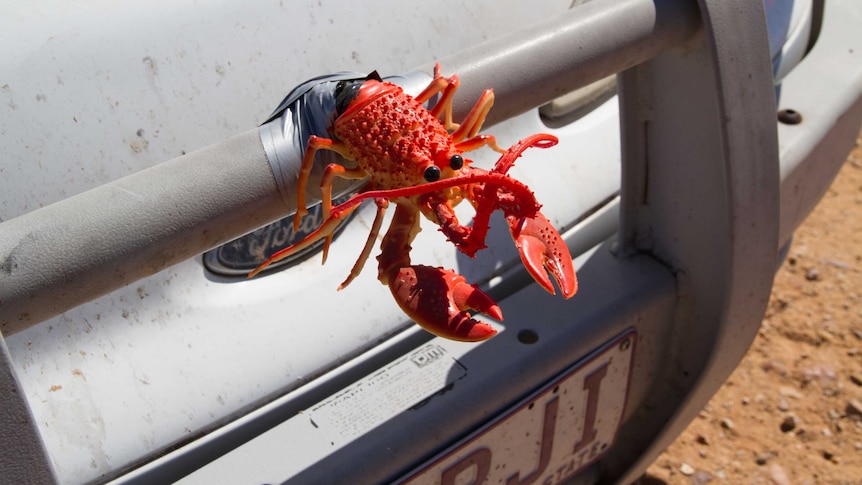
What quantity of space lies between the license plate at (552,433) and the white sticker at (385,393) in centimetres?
12

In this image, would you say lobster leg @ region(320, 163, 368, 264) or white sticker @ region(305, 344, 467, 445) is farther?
white sticker @ region(305, 344, 467, 445)

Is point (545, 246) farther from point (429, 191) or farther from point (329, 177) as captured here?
point (329, 177)

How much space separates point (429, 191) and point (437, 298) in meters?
0.15

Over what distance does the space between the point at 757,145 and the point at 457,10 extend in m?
0.68

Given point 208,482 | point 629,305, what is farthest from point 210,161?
point 629,305

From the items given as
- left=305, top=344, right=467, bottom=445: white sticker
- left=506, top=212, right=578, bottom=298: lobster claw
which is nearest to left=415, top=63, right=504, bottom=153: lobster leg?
left=506, top=212, right=578, bottom=298: lobster claw

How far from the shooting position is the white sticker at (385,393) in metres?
1.57

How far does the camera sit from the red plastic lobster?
3.78ft

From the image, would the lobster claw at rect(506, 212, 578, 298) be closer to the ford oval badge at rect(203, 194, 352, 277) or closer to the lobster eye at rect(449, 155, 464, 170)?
the lobster eye at rect(449, 155, 464, 170)

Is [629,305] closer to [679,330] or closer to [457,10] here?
[679,330]

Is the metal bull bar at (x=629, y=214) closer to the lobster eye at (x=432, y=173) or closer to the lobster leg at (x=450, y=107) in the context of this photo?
the lobster leg at (x=450, y=107)

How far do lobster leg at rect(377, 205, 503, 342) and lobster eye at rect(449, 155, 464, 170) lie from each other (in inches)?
5.6

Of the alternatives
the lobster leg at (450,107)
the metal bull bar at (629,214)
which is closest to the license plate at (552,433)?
the metal bull bar at (629,214)

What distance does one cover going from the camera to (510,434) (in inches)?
67.8
